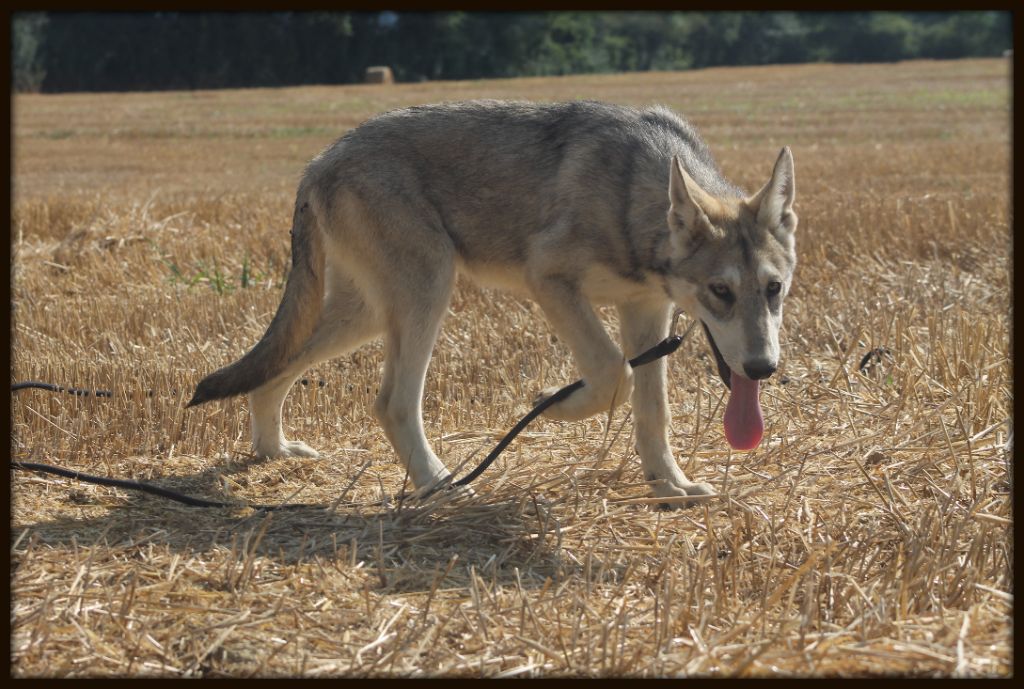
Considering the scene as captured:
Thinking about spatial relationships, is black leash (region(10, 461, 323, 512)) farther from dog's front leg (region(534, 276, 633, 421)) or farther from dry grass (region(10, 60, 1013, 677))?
dog's front leg (region(534, 276, 633, 421))

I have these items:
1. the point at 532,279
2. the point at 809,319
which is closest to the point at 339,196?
the point at 532,279

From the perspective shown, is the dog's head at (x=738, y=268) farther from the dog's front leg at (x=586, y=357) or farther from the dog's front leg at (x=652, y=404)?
the dog's front leg at (x=652, y=404)

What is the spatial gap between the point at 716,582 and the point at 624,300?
5.58 ft

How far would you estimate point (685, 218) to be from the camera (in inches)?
191

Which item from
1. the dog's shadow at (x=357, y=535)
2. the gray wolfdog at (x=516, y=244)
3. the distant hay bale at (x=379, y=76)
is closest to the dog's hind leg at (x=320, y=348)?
the gray wolfdog at (x=516, y=244)

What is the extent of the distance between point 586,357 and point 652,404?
0.47 meters

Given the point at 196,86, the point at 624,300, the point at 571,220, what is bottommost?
the point at 196,86

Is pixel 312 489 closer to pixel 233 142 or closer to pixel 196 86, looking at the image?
pixel 233 142

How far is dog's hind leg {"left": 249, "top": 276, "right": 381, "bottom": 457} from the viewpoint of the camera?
577cm

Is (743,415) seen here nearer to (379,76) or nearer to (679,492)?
(679,492)

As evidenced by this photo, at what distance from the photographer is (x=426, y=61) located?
3609cm

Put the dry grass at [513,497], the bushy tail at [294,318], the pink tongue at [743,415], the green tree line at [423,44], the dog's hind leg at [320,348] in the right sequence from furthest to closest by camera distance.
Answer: the green tree line at [423,44]
the dog's hind leg at [320,348]
the bushy tail at [294,318]
the pink tongue at [743,415]
the dry grass at [513,497]

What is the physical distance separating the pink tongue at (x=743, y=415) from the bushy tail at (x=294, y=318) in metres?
1.98

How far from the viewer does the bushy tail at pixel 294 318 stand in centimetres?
550
